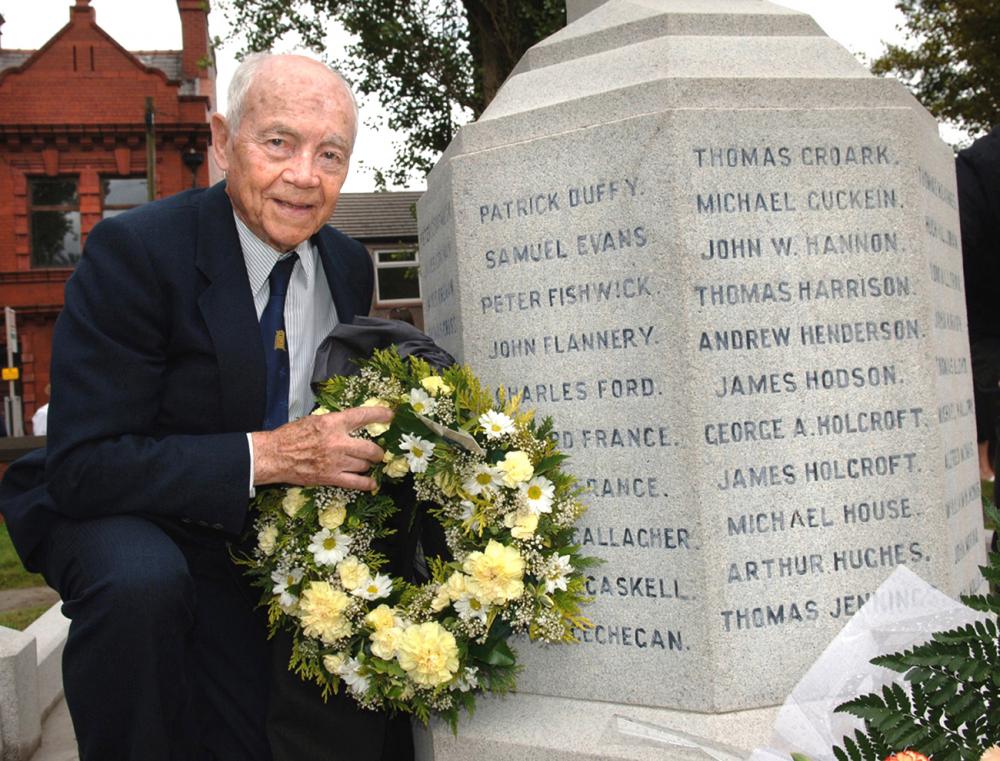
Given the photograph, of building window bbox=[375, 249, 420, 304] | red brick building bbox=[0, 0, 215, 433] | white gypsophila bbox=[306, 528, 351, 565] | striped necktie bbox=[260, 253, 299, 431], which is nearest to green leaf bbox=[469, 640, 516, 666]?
white gypsophila bbox=[306, 528, 351, 565]

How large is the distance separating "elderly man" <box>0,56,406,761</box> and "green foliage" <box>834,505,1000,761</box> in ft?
4.89

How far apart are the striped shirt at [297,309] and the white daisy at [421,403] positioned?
497 mm

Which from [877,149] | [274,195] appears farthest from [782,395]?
[274,195]

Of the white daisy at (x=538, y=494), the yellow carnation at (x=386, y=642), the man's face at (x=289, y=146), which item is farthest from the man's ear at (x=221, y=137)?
the yellow carnation at (x=386, y=642)

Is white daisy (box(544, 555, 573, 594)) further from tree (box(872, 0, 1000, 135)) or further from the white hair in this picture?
tree (box(872, 0, 1000, 135))

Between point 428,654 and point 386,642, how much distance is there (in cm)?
14

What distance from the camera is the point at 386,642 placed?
2.68m

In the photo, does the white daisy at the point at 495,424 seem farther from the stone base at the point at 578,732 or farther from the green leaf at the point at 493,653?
the stone base at the point at 578,732

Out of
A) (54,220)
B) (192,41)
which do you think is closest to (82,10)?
(192,41)

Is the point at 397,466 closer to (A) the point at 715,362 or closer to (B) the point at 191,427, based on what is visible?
(B) the point at 191,427

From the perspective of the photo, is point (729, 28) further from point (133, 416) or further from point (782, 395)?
point (133, 416)

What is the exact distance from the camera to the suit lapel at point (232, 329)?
2.95 metres

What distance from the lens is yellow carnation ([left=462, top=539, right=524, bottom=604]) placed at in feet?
8.73

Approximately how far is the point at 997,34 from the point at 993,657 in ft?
64.1
